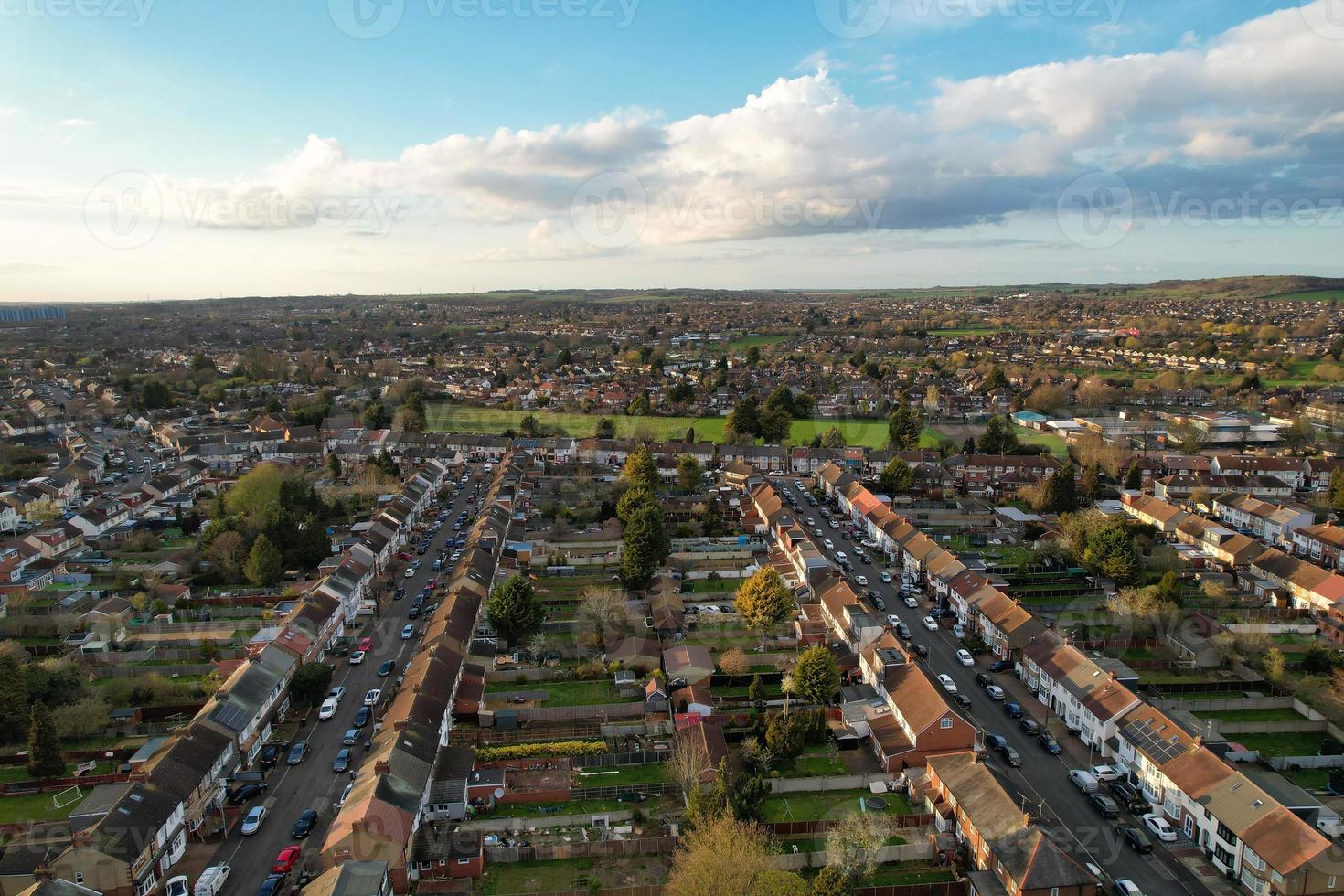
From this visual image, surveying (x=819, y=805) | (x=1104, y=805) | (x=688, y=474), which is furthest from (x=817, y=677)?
(x=688, y=474)

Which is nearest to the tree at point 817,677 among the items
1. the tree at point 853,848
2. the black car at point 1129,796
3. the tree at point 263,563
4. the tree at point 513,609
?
the tree at point 853,848

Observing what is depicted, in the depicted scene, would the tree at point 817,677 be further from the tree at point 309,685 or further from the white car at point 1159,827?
the tree at point 309,685

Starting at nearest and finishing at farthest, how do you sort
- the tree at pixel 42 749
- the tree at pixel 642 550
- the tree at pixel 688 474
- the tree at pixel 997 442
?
the tree at pixel 42 749, the tree at pixel 642 550, the tree at pixel 688 474, the tree at pixel 997 442

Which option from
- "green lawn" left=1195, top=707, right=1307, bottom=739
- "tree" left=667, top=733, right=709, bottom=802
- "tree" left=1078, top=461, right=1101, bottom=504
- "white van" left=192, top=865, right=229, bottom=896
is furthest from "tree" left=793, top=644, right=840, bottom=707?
"tree" left=1078, top=461, right=1101, bottom=504

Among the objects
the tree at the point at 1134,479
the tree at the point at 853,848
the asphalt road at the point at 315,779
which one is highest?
the tree at the point at 1134,479

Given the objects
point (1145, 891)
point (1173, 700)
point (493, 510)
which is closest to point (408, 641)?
point (493, 510)

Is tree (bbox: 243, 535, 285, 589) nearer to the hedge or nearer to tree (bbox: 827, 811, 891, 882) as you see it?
the hedge

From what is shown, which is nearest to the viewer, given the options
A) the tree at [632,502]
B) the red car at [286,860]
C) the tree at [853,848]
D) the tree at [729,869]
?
the tree at [729,869]
